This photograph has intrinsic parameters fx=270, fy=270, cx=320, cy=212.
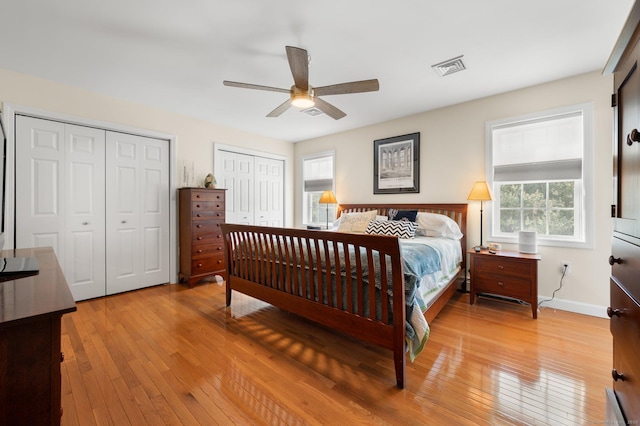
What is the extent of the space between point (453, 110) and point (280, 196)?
3.44 m

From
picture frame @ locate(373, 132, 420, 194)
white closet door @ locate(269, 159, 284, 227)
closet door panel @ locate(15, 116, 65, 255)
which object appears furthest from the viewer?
white closet door @ locate(269, 159, 284, 227)

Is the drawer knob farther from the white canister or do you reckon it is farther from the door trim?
the door trim

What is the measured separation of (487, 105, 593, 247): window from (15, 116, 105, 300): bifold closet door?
4.93 m

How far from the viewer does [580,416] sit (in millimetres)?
1468

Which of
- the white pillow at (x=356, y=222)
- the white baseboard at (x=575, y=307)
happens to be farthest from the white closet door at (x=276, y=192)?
the white baseboard at (x=575, y=307)

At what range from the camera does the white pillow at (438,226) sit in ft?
11.1

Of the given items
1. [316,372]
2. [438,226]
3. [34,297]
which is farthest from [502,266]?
[34,297]

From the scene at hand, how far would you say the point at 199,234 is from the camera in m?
3.88

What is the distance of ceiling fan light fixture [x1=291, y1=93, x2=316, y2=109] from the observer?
2328 mm

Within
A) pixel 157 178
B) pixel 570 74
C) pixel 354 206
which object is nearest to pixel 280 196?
pixel 354 206

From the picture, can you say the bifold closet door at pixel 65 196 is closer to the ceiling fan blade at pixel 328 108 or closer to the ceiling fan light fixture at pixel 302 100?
the ceiling fan light fixture at pixel 302 100

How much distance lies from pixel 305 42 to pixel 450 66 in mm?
1452

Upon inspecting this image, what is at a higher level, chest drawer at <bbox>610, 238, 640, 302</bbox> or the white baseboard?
chest drawer at <bbox>610, 238, 640, 302</bbox>

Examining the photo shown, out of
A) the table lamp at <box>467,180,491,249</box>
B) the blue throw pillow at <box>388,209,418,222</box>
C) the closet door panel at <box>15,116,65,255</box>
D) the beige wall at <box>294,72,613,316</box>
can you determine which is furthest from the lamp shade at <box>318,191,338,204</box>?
the closet door panel at <box>15,116,65,255</box>
